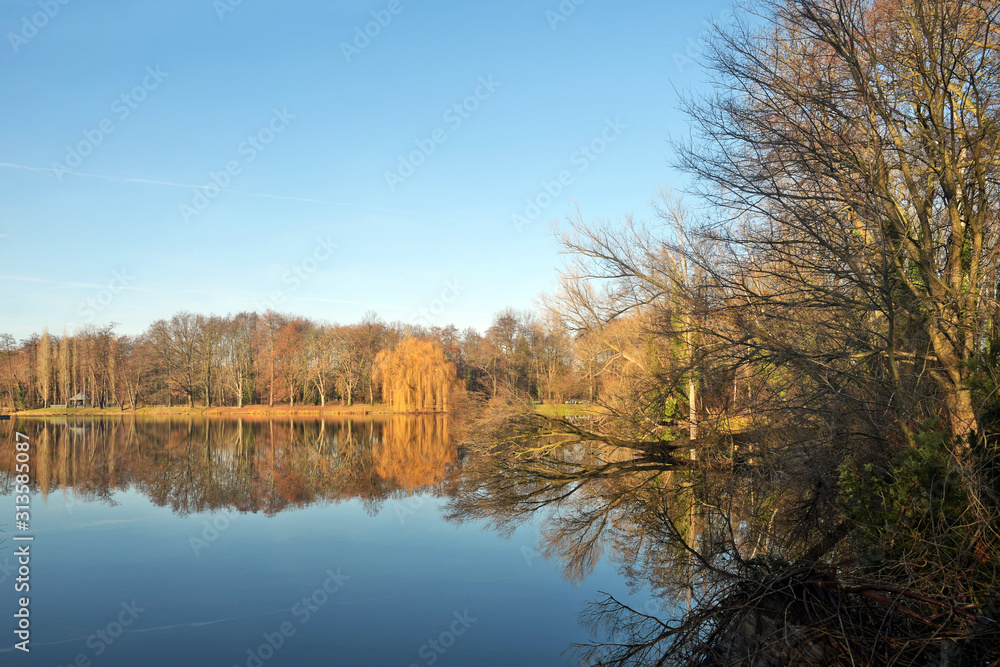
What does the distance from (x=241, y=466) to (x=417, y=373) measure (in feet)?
79.2

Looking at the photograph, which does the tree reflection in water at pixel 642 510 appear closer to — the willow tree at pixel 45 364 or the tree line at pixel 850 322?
the tree line at pixel 850 322

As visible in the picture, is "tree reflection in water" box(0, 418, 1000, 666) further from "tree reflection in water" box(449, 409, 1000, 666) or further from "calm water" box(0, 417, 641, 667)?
"calm water" box(0, 417, 641, 667)

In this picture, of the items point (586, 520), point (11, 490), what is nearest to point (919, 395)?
point (586, 520)

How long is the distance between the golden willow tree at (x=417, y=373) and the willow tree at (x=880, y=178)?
1420 inches

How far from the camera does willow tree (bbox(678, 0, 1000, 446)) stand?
6.88m

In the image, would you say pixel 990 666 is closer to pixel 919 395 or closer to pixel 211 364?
pixel 919 395

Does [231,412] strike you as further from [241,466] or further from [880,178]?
[880,178]

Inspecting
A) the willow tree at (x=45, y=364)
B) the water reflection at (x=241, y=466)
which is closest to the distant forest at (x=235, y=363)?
the willow tree at (x=45, y=364)

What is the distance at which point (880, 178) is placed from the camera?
723 cm

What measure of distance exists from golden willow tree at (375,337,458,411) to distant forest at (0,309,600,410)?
3.19 ft

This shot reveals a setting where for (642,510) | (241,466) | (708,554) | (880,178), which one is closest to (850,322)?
(880,178)

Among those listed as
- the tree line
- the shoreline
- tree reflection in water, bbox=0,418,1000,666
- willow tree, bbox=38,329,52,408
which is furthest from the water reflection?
the shoreline

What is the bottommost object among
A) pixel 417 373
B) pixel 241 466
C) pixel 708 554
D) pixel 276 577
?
pixel 276 577

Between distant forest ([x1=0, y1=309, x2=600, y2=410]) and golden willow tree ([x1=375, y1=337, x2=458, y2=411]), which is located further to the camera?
distant forest ([x1=0, y1=309, x2=600, y2=410])
